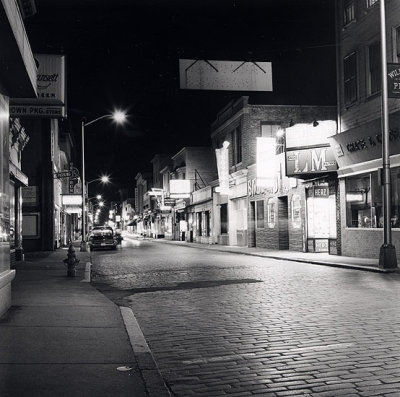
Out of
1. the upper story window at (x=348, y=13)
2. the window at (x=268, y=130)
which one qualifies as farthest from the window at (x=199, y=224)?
the upper story window at (x=348, y=13)

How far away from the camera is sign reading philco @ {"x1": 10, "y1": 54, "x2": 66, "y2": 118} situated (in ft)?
48.2

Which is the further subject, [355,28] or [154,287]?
[355,28]

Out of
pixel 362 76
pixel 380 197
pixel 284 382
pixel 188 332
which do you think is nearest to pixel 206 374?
pixel 284 382

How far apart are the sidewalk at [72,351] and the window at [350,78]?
658 inches

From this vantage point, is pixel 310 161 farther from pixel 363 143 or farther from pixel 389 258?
pixel 389 258

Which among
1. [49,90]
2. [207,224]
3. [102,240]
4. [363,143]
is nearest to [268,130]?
[102,240]

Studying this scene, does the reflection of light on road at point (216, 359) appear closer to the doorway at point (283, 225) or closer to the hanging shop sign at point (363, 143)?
the hanging shop sign at point (363, 143)

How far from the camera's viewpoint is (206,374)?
6.38 meters

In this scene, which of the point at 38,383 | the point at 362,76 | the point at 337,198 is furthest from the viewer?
the point at 337,198

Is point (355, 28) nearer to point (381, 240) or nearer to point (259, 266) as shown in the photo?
point (381, 240)

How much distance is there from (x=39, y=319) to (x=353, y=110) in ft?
60.9

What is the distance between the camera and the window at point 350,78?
81.1ft

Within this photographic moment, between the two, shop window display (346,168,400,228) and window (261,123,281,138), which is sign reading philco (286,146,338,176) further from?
window (261,123,281,138)

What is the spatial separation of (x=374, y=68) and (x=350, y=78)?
2.08 meters
